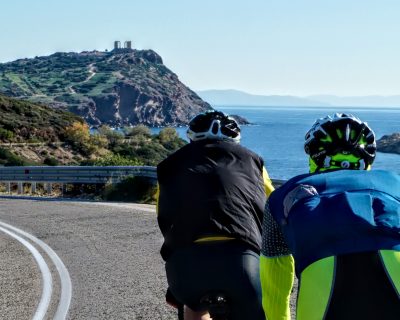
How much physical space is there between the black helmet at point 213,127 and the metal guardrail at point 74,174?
1384cm

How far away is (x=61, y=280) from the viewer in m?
8.66

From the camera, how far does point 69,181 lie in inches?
830

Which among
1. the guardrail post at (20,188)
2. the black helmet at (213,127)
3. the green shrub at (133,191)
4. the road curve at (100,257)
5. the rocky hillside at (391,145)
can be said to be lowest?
the rocky hillside at (391,145)

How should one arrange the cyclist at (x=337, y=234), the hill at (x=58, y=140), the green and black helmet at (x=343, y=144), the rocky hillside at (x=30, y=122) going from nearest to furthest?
the cyclist at (x=337, y=234)
the green and black helmet at (x=343, y=144)
the hill at (x=58, y=140)
the rocky hillside at (x=30, y=122)

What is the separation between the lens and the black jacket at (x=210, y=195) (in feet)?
12.4

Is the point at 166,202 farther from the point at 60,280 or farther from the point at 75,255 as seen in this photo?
the point at 75,255

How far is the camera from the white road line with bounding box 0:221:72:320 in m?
7.15

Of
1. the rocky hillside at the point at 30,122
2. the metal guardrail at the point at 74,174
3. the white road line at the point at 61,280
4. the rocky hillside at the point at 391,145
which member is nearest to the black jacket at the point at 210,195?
the white road line at the point at 61,280

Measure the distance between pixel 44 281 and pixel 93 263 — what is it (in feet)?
3.26

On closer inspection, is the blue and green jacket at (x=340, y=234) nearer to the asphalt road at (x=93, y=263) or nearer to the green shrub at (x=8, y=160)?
the asphalt road at (x=93, y=263)

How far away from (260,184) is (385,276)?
1.61 meters

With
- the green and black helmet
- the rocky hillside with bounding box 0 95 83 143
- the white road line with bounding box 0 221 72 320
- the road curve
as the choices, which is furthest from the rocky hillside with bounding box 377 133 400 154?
the green and black helmet

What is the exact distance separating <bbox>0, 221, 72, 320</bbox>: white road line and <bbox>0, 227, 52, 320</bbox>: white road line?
137 millimetres

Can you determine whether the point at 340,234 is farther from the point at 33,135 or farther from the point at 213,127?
the point at 33,135
